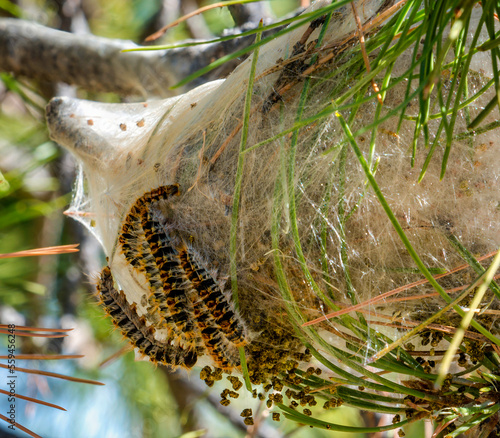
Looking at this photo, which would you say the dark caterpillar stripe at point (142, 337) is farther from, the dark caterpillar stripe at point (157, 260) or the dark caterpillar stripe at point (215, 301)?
the dark caterpillar stripe at point (215, 301)

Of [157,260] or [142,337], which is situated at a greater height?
[157,260]

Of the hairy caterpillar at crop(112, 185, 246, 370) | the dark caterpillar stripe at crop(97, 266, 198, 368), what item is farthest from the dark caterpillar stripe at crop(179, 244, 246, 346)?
the dark caterpillar stripe at crop(97, 266, 198, 368)

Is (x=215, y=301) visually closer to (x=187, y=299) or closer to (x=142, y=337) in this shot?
(x=187, y=299)

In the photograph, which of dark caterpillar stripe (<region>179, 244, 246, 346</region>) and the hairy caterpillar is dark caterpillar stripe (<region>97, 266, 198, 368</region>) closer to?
the hairy caterpillar

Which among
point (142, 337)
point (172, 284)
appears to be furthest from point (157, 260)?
point (142, 337)

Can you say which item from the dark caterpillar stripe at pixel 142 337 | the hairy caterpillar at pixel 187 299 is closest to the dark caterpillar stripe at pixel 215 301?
the hairy caterpillar at pixel 187 299

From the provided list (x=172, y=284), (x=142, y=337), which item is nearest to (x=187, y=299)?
(x=172, y=284)

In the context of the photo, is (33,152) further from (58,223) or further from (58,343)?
(58,343)

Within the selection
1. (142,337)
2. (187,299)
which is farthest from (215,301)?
(142,337)

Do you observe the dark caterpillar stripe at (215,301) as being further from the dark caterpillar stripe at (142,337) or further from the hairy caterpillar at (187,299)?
the dark caterpillar stripe at (142,337)
